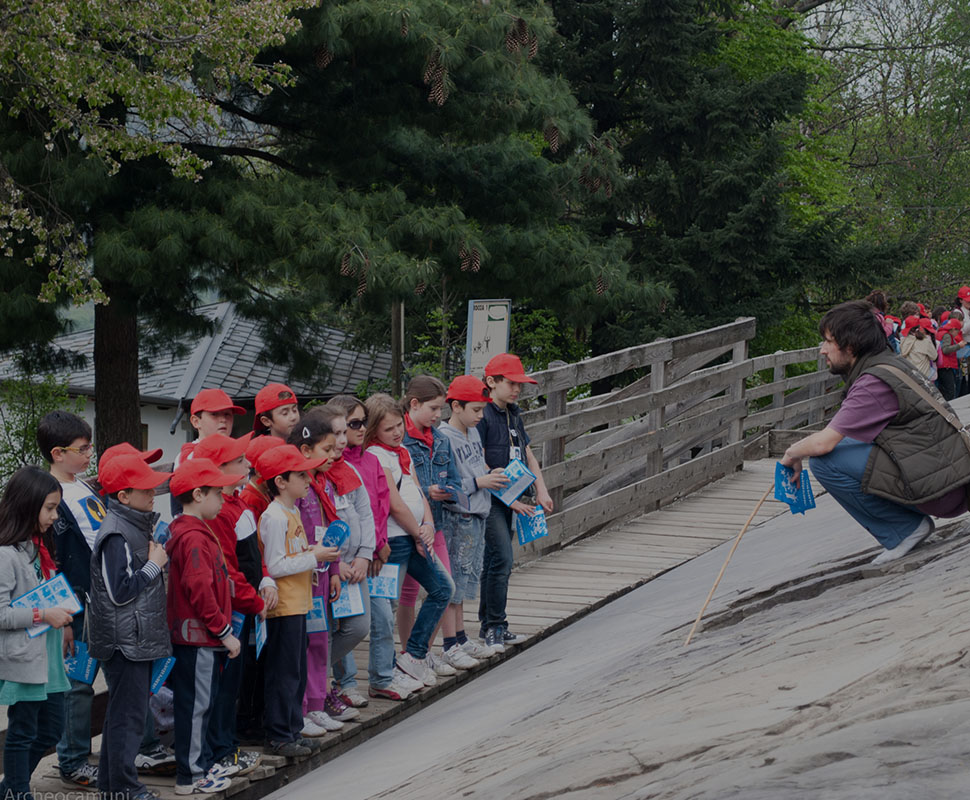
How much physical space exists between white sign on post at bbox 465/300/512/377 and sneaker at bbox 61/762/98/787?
474 centimetres

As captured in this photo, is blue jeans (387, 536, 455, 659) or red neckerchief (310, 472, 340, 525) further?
blue jeans (387, 536, 455, 659)

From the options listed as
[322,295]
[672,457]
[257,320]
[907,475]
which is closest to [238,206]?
[322,295]

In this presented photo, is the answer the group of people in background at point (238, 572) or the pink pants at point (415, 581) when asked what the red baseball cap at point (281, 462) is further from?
the pink pants at point (415, 581)

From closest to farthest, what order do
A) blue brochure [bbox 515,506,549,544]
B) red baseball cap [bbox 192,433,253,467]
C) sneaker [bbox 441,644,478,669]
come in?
red baseball cap [bbox 192,433,253,467], sneaker [bbox 441,644,478,669], blue brochure [bbox 515,506,549,544]

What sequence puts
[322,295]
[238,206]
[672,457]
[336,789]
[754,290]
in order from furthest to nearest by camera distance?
[754,290] → [322,295] → [238,206] → [672,457] → [336,789]

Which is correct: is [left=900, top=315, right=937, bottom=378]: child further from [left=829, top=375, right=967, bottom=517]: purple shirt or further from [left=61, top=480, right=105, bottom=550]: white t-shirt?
[left=61, top=480, right=105, bottom=550]: white t-shirt

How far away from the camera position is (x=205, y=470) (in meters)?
4.64

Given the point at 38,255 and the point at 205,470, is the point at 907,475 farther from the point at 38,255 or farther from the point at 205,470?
the point at 38,255

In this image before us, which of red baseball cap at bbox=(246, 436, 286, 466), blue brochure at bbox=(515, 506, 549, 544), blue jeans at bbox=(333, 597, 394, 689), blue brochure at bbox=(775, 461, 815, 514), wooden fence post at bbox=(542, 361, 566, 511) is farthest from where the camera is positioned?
wooden fence post at bbox=(542, 361, 566, 511)

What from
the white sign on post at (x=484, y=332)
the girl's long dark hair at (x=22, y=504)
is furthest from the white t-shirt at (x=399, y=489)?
the white sign on post at (x=484, y=332)

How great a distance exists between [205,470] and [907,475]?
118 inches

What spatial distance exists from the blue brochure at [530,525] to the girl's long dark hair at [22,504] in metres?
3.01

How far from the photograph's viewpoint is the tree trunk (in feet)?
46.5

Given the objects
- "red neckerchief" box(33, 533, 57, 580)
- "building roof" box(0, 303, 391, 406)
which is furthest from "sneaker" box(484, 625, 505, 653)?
"building roof" box(0, 303, 391, 406)
